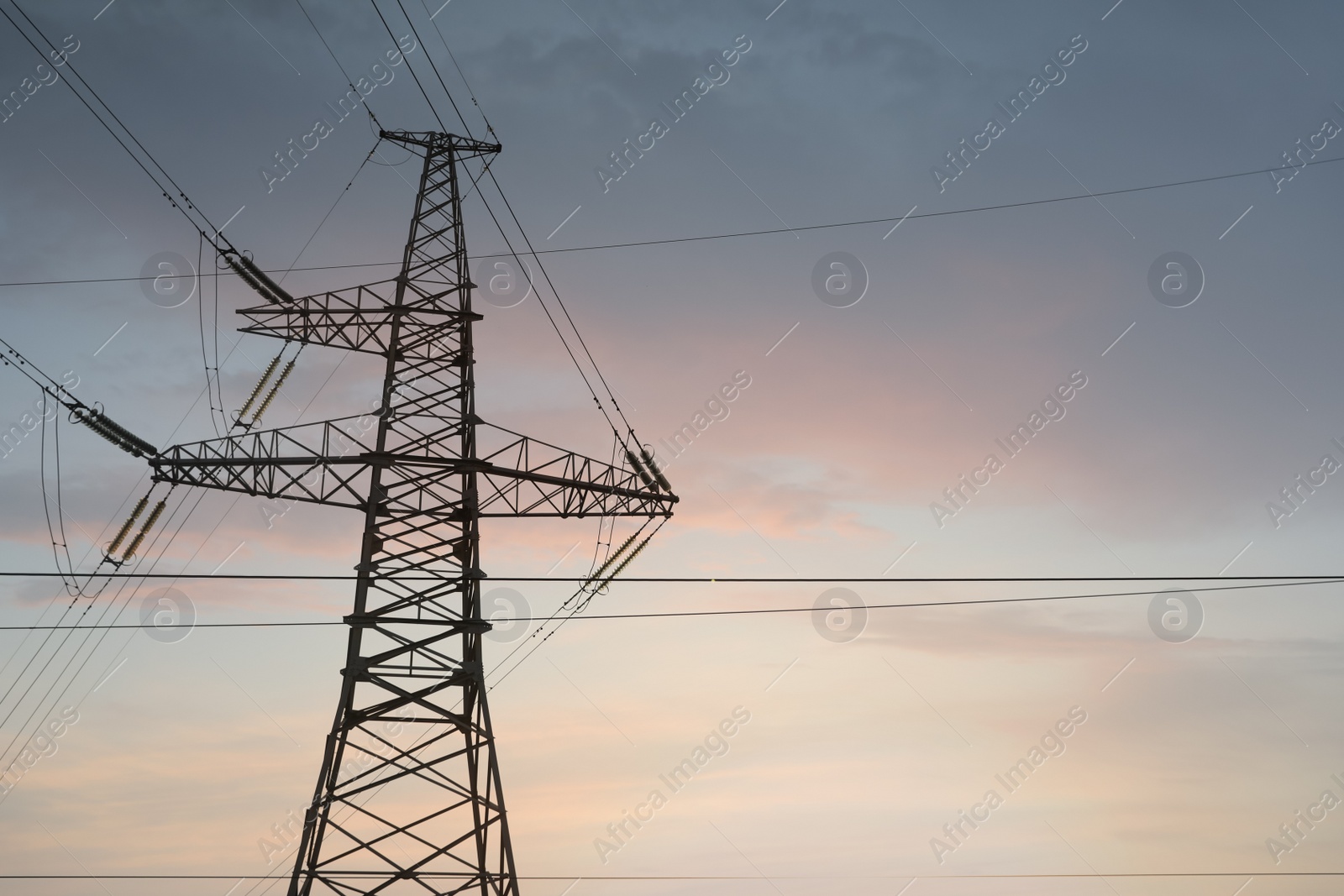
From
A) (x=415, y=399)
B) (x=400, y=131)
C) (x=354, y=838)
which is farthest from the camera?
(x=400, y=131)

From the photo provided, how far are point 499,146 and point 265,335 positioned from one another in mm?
7604

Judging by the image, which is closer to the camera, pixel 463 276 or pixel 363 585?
pixel 363 585

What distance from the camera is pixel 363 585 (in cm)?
2642

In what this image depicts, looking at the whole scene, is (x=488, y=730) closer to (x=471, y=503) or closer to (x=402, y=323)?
(x=471, y=503)

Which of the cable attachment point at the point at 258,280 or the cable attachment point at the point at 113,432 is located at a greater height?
the cable attachment point at the point at 258,280

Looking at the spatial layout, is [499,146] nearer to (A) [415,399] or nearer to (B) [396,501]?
(A) [415,399]

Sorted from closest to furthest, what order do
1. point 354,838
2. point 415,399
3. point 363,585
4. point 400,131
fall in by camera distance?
point 354,838 → point 363,585 → point 415,399 → point 400,131

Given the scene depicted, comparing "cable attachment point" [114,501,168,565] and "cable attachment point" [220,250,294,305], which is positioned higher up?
"cable attachment point" [220,250,294,305]

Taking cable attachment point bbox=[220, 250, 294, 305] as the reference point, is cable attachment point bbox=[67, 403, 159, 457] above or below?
below

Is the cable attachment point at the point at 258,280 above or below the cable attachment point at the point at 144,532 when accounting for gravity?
above

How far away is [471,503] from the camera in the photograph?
27.5 m

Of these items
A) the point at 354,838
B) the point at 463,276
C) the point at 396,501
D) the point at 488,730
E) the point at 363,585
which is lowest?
the point at 354,838

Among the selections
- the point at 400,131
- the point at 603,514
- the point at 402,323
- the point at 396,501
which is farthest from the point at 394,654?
the point at 400,131

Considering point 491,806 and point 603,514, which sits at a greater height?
point 603,514
